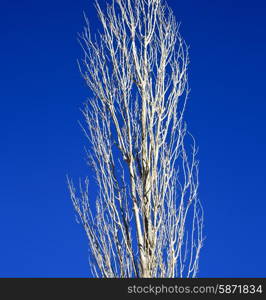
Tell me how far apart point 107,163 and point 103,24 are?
5.69 feet

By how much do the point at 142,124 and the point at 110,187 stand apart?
30.3 inches

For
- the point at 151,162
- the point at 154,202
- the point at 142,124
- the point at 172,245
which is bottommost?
the point at 172,245
